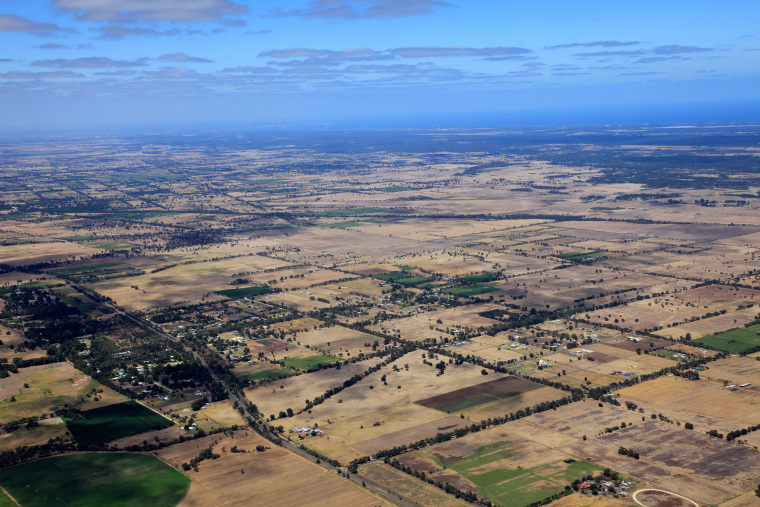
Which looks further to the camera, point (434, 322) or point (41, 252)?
point (41, 252)

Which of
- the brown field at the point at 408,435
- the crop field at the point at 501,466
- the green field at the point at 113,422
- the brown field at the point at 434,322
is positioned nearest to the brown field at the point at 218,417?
the green field at the point at 113,422

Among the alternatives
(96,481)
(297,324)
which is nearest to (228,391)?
(96,481)

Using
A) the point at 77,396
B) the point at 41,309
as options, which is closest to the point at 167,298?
the point at 41,309

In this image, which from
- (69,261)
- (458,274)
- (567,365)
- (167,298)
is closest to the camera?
(567,365)

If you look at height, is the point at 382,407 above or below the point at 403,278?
below

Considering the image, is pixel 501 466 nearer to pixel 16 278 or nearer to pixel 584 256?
pixel 584 256

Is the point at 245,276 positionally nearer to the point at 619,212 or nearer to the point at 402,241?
the point at 402,241

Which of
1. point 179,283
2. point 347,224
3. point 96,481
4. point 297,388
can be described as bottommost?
point 96,481
